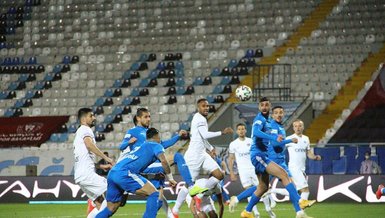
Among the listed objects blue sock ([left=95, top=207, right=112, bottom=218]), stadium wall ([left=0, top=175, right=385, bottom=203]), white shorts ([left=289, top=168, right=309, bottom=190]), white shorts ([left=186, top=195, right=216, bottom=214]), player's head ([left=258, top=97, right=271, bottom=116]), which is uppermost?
player's head ([left=258, top=97, right=271, bottom=116])

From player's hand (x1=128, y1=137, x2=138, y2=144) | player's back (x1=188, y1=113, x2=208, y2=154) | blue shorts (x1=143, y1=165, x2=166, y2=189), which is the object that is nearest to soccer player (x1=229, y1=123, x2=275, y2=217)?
player's back (x1=188, y1=113, x2=208, y2=154)

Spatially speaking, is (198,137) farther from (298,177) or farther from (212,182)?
(298,177)

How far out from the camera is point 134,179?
12.7 meters

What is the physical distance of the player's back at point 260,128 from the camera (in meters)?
16.0

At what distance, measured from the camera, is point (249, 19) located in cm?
3503

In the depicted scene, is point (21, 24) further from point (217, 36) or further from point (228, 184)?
point (228, 184)

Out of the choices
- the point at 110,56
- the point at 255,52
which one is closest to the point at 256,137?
the point at 255,52

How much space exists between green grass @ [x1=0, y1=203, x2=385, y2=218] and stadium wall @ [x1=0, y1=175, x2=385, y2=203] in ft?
1.98

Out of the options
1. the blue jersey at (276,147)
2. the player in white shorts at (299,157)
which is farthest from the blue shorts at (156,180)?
the player in white shorts at (299,157)

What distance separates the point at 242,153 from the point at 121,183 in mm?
8207

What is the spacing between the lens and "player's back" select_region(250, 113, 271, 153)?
1605 centimetres

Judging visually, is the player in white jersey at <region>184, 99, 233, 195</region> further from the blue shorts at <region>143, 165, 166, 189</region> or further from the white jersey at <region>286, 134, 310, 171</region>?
the white jersey at <region>286, 134, 310, 171</region>

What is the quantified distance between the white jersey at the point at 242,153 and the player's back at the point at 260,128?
13.1 ft

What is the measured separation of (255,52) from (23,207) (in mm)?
13116
